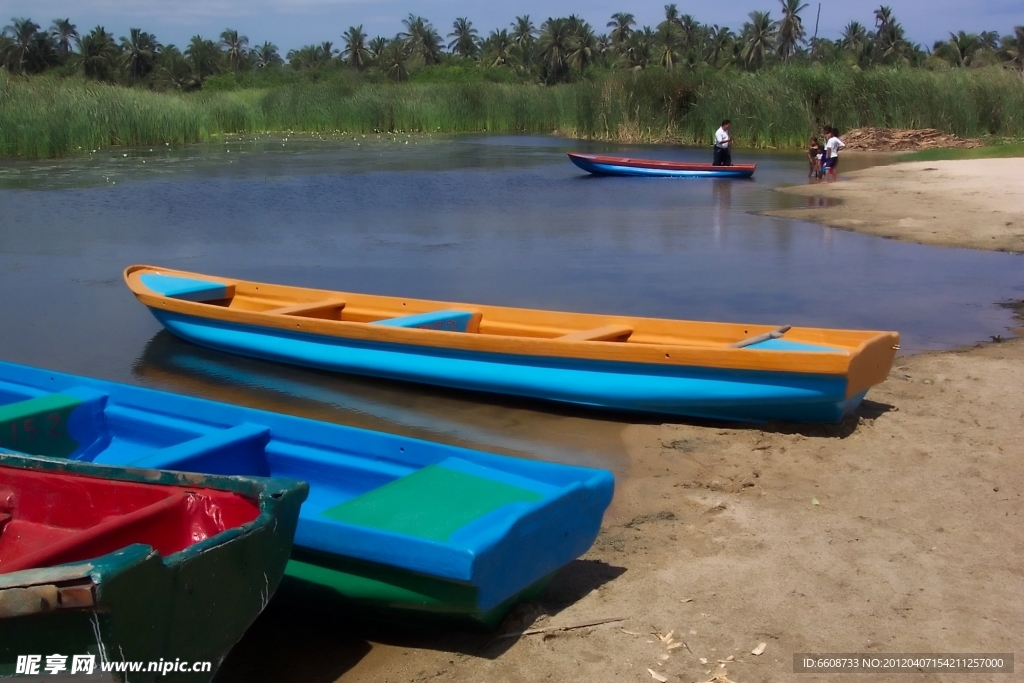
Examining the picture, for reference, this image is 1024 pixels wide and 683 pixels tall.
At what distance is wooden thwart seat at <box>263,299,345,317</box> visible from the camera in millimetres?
8727

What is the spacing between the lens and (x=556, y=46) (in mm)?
81938

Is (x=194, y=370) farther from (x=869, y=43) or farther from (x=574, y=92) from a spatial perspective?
(x=869, y=43)

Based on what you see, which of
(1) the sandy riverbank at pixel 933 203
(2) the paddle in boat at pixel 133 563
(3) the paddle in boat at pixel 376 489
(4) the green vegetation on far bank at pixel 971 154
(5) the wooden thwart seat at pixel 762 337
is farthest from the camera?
(4) the green vegetation on far bank at pixel 971 154

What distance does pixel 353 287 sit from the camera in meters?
12.0

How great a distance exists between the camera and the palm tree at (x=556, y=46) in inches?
3189

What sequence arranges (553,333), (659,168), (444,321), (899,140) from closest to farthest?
(553,333), (444,321), (659,168), (899,140)

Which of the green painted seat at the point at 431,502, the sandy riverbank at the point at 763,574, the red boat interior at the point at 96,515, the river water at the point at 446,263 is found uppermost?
the red boat interior at the point at 96,515

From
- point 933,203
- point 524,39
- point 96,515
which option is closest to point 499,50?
point 524,39

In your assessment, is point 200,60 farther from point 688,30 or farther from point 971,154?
point 971,154

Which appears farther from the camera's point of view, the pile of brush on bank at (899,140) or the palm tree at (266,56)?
the palm tree at (266,56)

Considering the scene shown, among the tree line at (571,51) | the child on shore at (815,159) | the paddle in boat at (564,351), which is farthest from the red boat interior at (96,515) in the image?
the tree line at (571,51)

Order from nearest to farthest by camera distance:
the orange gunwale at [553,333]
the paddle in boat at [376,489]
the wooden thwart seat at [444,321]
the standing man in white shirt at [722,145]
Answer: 1. the paddle in boat at [376,489]
2. the orange gunwale at [553,333]
3. the wooden thwart seat at [444,321]
4. the standing man in white shirt at [722,145]

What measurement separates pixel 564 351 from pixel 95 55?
85511 millimetres

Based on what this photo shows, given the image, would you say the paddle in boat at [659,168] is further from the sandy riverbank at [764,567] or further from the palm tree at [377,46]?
the palm tree at [377,46]
